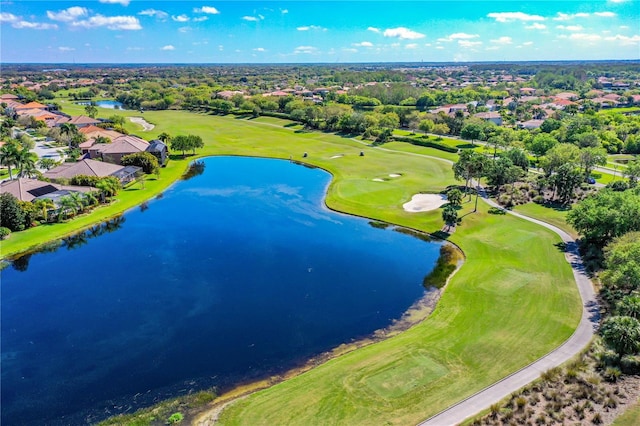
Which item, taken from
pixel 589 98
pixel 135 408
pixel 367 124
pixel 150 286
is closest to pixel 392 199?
pixel 150 286

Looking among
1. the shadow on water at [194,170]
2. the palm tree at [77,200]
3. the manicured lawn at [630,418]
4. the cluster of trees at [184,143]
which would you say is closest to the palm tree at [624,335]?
the manicured lawn at [630,418]

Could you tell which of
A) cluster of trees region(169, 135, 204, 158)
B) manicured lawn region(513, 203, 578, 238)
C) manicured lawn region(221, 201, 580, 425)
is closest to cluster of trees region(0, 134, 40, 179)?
cluster of trees region(169, 135, 204, 158)

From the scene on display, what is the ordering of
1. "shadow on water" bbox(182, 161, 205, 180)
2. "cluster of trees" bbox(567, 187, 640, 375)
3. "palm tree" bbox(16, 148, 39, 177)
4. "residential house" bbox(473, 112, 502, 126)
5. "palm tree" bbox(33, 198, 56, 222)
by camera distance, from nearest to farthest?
"cluster of trees" bbox(567, 187, 640, 375)
"palm tree" bbox(33, 198, 56, 222)
"palm tree" bbox(16, 148, 39, 177)
"shadow on water" bbox(182, 161, 205, 180)
"residential house" bbox(473, 112, 502, 126)

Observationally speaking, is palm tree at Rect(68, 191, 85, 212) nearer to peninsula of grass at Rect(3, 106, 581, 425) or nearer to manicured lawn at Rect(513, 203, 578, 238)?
peninsula of grass at Rect(3, 106, 581, 425)

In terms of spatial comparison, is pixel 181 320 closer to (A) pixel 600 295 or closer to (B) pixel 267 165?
(A) pixel 600 295

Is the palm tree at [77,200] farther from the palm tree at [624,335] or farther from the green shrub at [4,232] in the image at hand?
the palm tree at [624,335]
